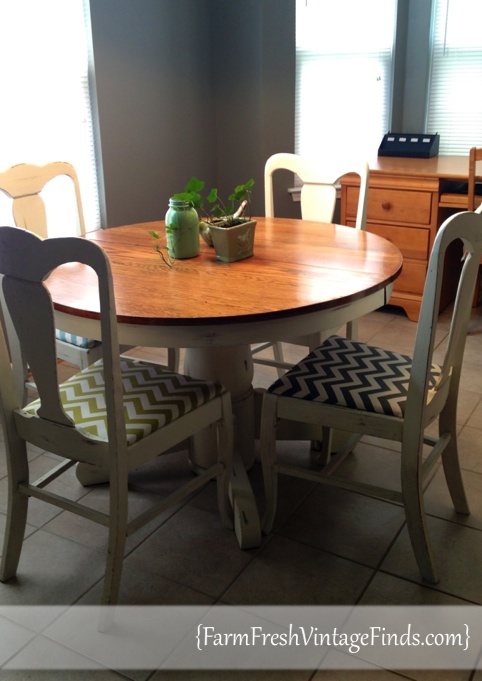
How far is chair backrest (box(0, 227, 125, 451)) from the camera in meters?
1.25

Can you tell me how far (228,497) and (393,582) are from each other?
1.67 ft

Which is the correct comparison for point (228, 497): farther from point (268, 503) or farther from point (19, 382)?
point (19, 382)

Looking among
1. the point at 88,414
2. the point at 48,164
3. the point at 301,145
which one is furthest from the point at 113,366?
the point at 301,145

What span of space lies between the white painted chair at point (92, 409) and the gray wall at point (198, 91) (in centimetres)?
178

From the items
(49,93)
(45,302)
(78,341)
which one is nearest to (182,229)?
(78,341)

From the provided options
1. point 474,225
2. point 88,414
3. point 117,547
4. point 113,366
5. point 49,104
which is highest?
point 49,104

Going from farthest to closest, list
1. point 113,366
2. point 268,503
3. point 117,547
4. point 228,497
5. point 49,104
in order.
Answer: point 49,104, point 228,497, point 268,503, point 117,547, point 113,366

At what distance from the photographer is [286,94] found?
12.1 ft

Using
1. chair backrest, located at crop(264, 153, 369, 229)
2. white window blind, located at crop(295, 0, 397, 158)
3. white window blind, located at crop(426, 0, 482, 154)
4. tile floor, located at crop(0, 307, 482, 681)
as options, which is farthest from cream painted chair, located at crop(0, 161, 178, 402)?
white window blind, located at crop(426, 0, 482, 154)

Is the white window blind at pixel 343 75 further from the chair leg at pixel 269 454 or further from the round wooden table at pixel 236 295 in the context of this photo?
the chair leg at pixel 269 454

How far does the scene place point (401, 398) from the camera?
1589mm

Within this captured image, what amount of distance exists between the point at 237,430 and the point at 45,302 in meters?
0.88

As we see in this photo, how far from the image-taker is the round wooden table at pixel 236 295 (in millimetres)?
1465

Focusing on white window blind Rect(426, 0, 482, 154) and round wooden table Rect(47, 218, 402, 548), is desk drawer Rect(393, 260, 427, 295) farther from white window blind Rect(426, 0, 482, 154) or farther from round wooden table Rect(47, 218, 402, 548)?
round wooden table Rect(47, 218, 402, 548)
